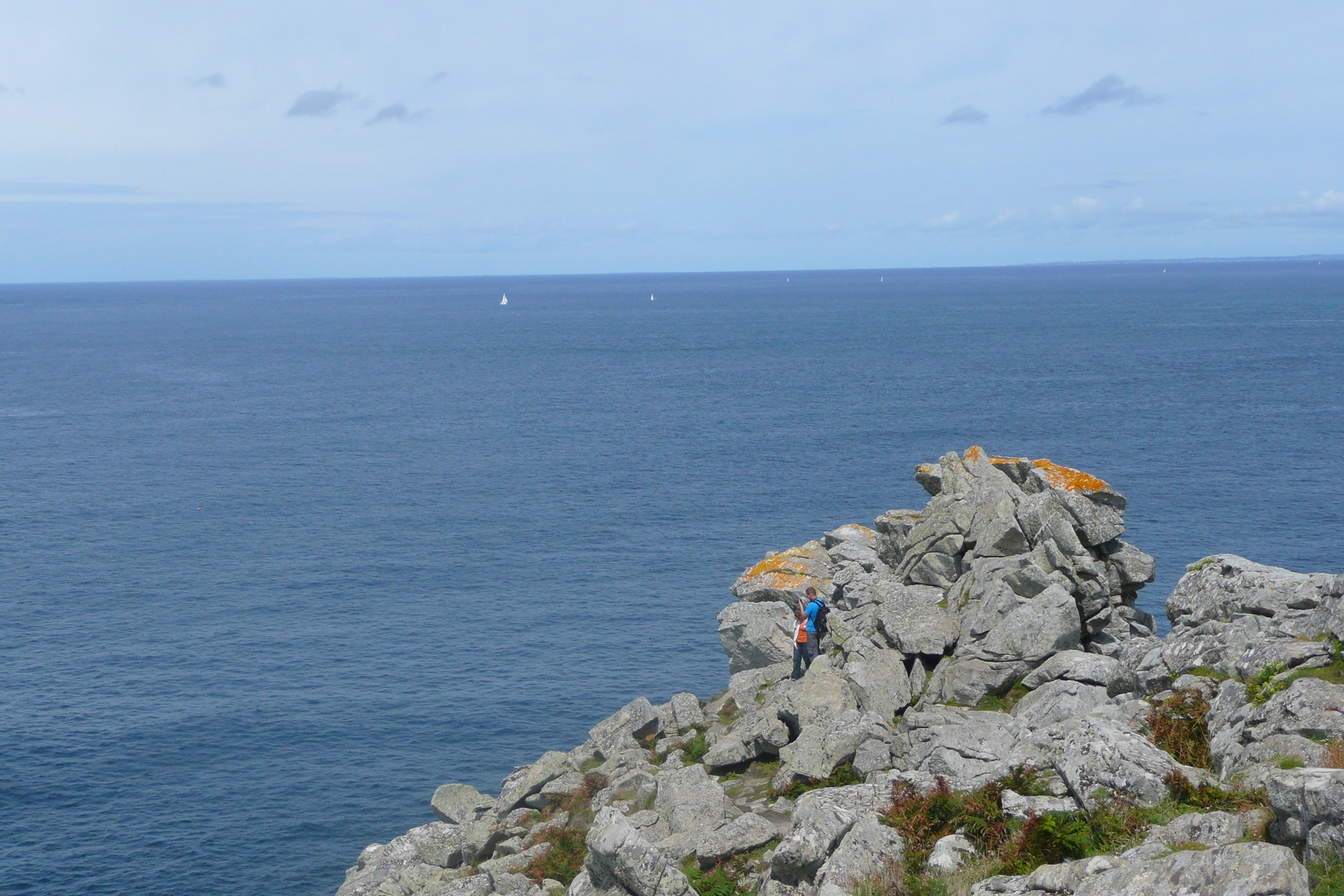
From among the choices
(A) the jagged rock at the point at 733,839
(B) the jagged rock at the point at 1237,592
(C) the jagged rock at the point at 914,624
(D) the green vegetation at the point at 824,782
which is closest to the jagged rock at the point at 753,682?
(C) the jagged rock at the point at 914,624

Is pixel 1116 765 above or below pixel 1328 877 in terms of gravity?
below

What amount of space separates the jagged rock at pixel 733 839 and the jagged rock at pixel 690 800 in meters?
0.66

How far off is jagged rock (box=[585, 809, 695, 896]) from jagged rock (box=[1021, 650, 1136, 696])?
1061 centimetres

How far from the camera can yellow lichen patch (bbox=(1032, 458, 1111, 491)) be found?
34.8 meters

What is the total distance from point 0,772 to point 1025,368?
156456mm

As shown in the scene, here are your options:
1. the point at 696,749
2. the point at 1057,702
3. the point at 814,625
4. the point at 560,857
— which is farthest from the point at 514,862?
the point at 1057,702

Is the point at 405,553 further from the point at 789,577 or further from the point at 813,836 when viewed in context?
the point at 813,836

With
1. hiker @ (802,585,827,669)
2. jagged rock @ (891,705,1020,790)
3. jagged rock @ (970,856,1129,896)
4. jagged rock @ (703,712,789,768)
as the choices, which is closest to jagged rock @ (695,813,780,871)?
jagged rock @ (891,705,1020,790)

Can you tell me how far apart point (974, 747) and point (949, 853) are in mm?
4646

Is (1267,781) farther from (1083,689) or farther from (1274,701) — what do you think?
(1083,689)

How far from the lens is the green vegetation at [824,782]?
2478 centimetres

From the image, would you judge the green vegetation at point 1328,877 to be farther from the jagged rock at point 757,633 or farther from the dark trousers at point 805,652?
the jagged rock at point 757,633

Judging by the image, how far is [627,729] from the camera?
36.2m

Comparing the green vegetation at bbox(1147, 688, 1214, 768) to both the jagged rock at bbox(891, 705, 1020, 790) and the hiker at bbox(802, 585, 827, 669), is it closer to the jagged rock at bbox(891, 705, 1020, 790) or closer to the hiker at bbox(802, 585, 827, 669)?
the jagged rock at bbox(891, 705, 1020, 790)
